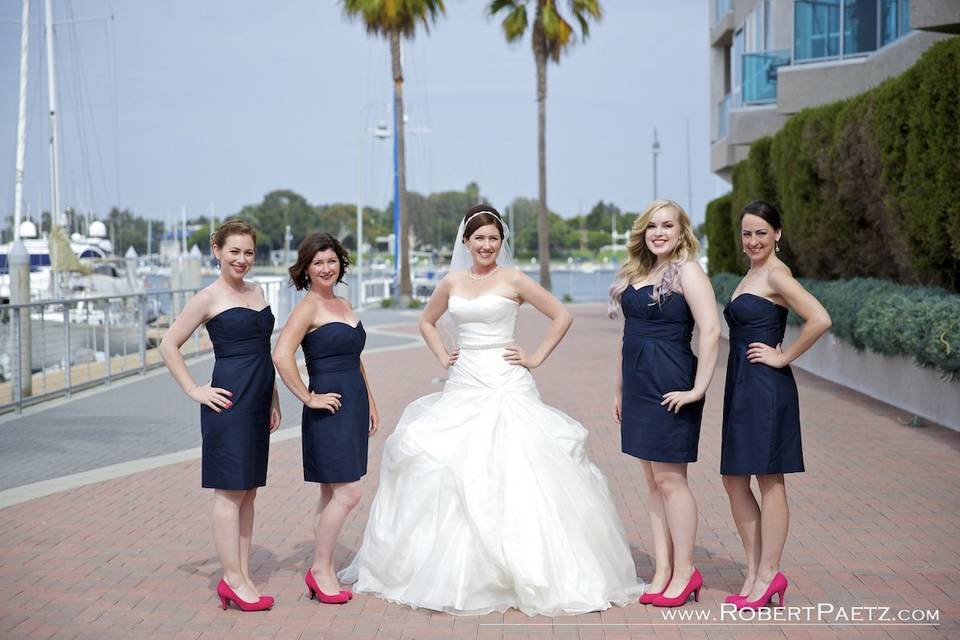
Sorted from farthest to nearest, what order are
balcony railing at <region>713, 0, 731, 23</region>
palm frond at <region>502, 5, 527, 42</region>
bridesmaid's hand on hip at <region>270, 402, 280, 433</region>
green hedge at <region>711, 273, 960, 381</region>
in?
1. palm frond at <region>502, 5, 527, 42</region>
2. balcony railing at <region>713, 0, 731, 23</region>
3. green hedge at <region>711, 273, 960, 381</region>
4. bridesmaid's hand on hip at <region>270, 402, 280, 433</region>

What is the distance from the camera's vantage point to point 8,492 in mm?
8609

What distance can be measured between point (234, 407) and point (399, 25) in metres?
34.7

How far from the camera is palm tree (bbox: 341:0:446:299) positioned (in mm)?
37750

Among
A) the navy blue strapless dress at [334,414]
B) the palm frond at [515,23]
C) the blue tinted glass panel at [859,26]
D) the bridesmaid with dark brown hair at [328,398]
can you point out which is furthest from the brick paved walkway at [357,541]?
the palm frond at [515,23]

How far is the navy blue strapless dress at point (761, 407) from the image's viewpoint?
17.9 ft

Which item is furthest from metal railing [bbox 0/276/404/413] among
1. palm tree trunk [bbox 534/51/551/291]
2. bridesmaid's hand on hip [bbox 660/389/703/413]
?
palm tree trunk [bbox 534/51/551/291]

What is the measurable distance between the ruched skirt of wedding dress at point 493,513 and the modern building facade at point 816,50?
1085cm

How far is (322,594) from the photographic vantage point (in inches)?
226

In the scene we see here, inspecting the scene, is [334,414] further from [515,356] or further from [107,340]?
[107,340]

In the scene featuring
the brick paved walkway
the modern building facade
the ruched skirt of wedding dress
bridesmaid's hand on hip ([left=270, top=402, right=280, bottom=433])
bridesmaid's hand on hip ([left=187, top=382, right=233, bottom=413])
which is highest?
the modern building facade

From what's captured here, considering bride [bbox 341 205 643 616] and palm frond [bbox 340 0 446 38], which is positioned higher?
palm frond [bbox 340 0 446 38]

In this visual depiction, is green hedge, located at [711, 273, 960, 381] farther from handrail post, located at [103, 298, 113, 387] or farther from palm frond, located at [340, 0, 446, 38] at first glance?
palm frond, located at [340, 0, 446, 38]

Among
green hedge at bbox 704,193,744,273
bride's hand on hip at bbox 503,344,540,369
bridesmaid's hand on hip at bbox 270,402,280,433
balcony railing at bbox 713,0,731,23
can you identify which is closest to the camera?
bridesmaid's hand on hip at bbox 270,402,280,433

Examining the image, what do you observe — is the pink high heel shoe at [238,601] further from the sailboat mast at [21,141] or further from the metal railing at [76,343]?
the sailboat mast at [21,141]
